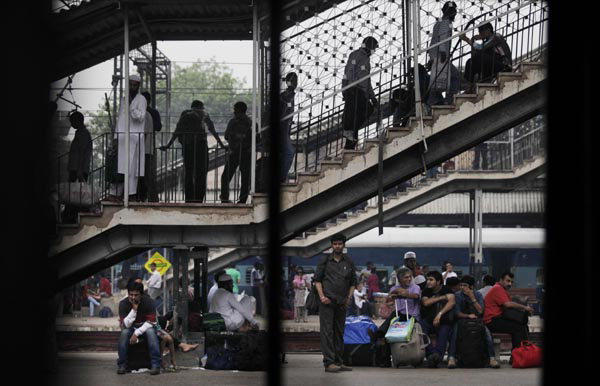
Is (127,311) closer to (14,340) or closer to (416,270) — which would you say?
(416,270)

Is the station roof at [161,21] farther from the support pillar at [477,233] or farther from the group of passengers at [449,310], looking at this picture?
the support pillar at [477,233]

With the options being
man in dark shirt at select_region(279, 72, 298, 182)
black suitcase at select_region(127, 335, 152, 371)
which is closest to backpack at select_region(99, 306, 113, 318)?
man in dark shirt at select_region(279, 72, 298, 182)

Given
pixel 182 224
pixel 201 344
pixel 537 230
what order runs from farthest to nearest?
pixel 537 230 < pixel 182 224 < pixel 201 344

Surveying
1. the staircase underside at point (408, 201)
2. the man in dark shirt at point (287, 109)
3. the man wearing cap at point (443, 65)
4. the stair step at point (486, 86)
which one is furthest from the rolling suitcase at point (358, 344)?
the staircase underside at point (408, 201)

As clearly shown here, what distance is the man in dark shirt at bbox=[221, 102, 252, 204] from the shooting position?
11758mm

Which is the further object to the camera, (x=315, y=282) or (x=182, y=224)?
(x=182, y=224)

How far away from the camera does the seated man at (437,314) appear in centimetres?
1092

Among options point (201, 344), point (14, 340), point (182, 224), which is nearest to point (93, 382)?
point (201, 344)

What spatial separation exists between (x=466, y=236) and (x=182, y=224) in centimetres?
1847

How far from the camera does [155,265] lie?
793 inches

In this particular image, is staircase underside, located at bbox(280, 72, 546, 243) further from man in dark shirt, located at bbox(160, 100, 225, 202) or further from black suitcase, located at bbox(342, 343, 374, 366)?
black suitcase, located at bbox(342, 343, 374, 366)

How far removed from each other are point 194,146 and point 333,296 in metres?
2.46

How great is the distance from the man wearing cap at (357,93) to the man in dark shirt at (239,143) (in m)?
1.14

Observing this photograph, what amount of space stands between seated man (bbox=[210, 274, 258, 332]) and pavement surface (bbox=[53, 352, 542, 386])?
1.60ft
